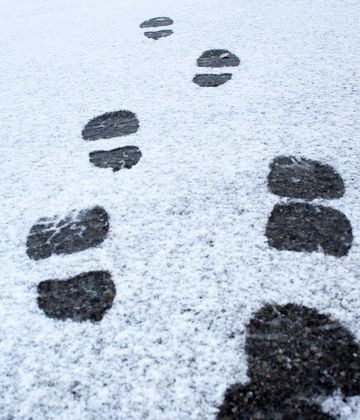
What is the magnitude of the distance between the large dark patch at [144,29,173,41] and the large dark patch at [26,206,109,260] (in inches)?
118

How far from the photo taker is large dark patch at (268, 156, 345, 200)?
2.12 m

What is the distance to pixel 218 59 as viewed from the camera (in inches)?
147

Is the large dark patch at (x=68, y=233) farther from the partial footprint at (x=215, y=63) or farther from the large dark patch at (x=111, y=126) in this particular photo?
the partial footprint at (x=215, y=63)

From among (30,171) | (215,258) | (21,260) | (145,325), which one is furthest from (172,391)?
(30,171)

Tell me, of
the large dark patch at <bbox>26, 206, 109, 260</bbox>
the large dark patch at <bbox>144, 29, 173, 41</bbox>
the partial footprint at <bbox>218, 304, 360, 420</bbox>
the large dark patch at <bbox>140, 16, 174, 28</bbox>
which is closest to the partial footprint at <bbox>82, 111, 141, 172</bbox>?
the large dark patch at <bbox>26, 206, 109, 260</bbox>

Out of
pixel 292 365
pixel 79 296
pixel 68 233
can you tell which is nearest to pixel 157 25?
pixel 68 233

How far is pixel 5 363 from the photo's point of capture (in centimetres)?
154

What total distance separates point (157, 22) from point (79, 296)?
4212mm

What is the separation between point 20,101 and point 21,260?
208 centimetres

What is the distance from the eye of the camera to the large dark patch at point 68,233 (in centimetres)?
199

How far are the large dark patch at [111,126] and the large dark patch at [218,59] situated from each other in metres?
1.11

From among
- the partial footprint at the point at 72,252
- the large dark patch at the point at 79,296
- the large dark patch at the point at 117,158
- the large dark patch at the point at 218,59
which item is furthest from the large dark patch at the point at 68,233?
the large dark patch at the point at 218,59

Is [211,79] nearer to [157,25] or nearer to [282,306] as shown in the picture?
[157,25]

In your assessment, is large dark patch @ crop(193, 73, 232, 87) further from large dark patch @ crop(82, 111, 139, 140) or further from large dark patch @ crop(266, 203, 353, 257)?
large dark patch @ crop(266, 203, 353, 257)
